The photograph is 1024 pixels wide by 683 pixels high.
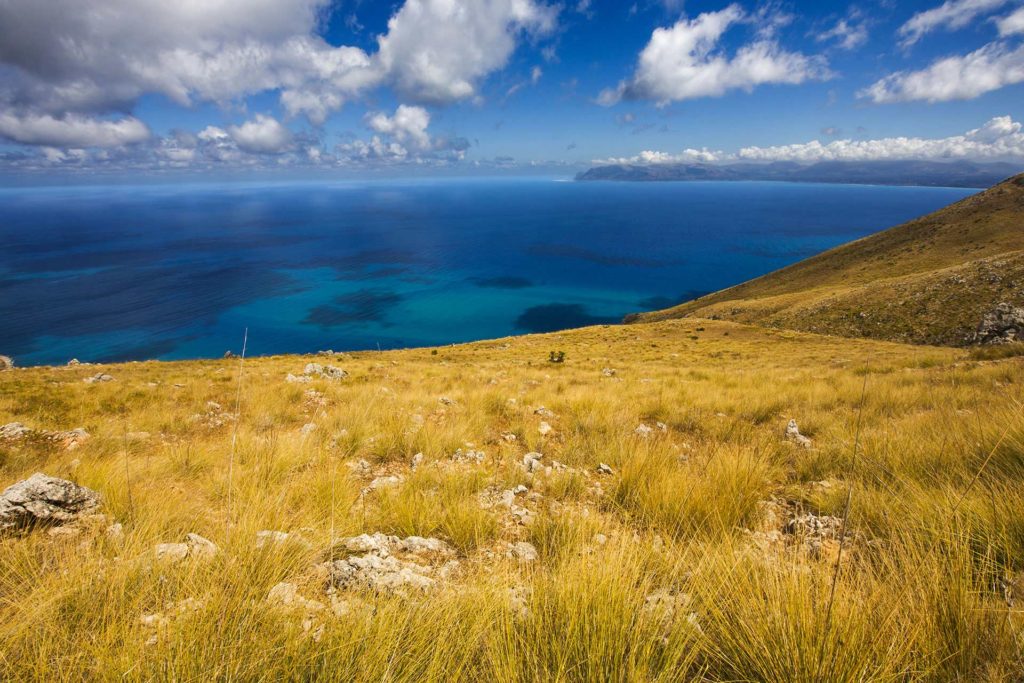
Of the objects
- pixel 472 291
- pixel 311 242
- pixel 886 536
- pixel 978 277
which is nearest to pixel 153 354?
pixel 472 291

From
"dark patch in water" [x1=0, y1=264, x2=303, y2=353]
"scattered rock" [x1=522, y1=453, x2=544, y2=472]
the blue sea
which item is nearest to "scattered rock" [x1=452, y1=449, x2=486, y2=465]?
"scattered rock" [x1=522, y1=453, x2=544, y2=472]

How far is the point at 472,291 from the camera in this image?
106 metres

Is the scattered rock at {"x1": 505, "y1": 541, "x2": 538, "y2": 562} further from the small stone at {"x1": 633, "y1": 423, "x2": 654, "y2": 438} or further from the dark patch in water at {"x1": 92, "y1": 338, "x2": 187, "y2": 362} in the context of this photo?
the dark patch in water at {"x1": 92, "y1": 338, "x2": 187, "y2": 362}

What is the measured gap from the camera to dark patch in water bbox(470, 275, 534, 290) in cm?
10962

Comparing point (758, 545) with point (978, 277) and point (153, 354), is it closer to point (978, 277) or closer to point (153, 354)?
point (978, 277)

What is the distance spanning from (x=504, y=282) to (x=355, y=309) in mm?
41901

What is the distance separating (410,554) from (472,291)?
10480 cm

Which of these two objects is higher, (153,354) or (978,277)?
(978,277)

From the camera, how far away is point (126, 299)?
298 feet

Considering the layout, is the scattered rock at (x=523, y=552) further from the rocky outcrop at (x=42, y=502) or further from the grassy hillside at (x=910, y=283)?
the grassy hillside at (x=910, y=283)

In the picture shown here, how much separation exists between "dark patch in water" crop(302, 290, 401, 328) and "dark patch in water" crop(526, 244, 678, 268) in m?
67.9

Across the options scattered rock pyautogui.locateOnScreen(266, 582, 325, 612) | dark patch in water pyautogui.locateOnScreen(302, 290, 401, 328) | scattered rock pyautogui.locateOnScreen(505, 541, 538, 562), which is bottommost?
dark patch in water pyautogui.locateOnScreen(302, 290, 401, 328)

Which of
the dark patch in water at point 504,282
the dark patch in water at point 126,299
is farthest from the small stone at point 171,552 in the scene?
the dark patch in water at point 504,282

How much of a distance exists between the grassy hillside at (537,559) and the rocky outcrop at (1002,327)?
23.9 metres
